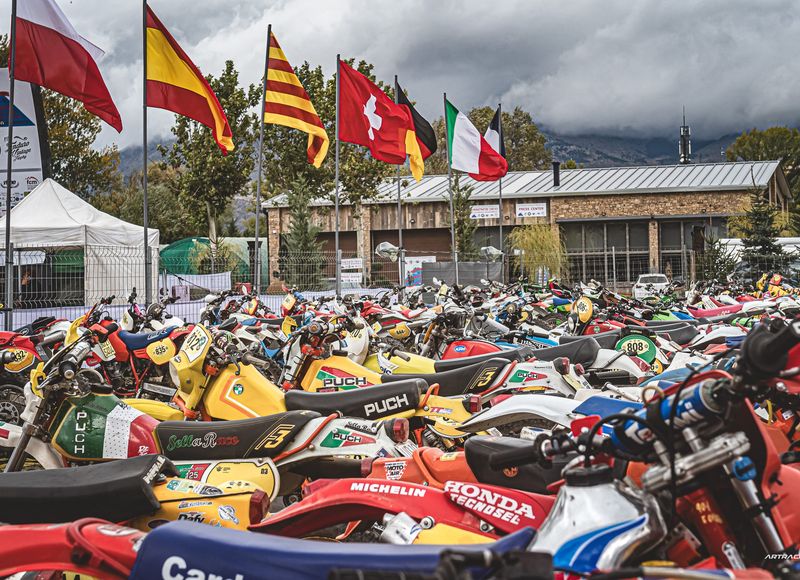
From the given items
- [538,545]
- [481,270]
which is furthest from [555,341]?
[481,270]

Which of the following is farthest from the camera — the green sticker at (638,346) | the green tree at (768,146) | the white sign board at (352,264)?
the green tree at (768,146)

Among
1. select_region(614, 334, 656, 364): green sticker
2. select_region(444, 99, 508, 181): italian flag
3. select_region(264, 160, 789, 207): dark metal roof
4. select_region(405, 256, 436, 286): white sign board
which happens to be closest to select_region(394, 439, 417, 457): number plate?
select_region(614, 334, 656, 364): green sticker

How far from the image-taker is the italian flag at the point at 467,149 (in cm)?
2048

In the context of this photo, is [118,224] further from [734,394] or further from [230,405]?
[734,394]

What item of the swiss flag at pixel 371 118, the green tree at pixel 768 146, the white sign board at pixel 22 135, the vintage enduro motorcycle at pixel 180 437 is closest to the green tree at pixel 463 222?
the swiss flag at pixel 371 118

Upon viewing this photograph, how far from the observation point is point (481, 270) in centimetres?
2359

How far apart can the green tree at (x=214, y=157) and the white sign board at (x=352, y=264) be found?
17911 millimetres

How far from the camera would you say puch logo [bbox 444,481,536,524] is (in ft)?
8.51

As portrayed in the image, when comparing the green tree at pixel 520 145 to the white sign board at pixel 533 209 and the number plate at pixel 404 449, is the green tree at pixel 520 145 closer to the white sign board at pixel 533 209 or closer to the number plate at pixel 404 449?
the white sign board at pixel 533 209

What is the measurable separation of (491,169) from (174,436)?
1788 centimetres

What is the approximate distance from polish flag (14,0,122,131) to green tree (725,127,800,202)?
6195cm

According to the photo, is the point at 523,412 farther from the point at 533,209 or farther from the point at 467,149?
the point at 533,209

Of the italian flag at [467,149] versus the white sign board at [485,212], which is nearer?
the italian flag at [467,149]

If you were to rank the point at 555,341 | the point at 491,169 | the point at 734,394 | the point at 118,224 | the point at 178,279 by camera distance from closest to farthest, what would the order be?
the point at 734,394 → the point at 555,341 → the point at 178,279 → the point at 118,224 → the point at 491,169
